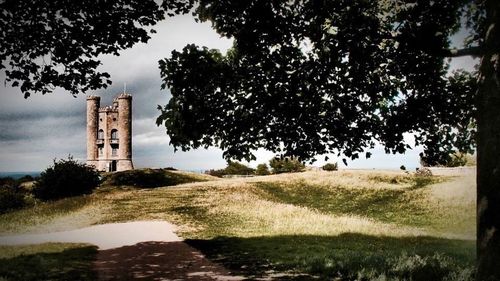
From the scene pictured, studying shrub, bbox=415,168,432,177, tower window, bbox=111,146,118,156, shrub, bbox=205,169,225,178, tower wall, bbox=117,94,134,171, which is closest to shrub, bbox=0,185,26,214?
tower wall, bbox=117,94,134,171

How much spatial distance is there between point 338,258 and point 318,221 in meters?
10.3

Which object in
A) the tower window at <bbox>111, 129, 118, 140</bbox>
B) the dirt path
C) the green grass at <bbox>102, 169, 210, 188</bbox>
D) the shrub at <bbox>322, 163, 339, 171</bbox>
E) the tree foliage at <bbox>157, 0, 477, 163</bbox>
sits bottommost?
the dirt path

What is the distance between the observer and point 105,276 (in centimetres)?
1050

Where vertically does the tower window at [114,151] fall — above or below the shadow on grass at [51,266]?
above

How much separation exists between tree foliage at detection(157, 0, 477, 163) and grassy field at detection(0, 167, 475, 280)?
3.19 metres

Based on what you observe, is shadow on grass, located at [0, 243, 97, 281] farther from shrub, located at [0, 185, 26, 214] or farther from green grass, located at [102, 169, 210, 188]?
green grass, located at [102, 169, 210, 188]

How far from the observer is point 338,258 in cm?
1245

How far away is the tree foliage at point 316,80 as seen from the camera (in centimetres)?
998

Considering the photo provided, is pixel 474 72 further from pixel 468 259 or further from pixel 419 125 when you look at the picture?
pixel 468 259

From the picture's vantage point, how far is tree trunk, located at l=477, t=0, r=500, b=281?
6.88 m

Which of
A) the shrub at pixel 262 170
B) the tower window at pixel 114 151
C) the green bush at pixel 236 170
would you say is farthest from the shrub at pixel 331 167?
the tower window at pixel 114 151

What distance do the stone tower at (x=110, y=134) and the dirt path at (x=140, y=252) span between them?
5695 cm

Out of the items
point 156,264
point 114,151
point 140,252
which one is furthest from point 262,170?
point 156,264

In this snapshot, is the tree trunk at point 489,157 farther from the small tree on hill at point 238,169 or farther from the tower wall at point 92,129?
the tower wall at point 92,129
